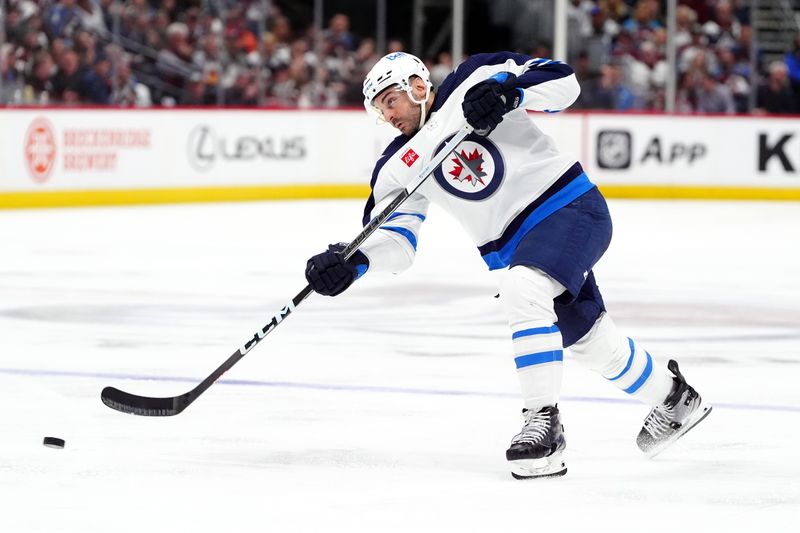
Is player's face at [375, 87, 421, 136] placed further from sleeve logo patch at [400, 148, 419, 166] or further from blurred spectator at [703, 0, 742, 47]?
blurred spectator at [703, 0, 742, 47]

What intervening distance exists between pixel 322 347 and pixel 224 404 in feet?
3.48

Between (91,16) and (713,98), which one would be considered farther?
(713,98)

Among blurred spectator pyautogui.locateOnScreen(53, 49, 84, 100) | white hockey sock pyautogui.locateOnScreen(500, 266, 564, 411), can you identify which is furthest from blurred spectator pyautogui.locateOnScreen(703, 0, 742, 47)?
white hockey sock pyautogui.locateOnScreen(500, 266, 564, 411)

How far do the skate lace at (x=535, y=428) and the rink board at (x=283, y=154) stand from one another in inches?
302

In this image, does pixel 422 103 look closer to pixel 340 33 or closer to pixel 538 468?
pixel 538 468

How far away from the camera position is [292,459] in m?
3.34

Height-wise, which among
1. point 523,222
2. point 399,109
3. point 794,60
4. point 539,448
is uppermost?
point 399,109

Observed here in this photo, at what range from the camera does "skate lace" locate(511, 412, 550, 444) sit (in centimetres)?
312

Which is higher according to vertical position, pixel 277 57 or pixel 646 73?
pixel 277 57

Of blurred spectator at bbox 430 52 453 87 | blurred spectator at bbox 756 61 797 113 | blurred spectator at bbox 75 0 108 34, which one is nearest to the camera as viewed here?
blurred spectator at bbox 75 0 108 34

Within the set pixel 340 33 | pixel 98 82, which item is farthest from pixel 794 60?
pixel 98 82

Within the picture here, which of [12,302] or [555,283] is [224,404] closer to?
[555,283]

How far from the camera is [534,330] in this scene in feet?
10.2

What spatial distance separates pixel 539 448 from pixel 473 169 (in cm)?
64
